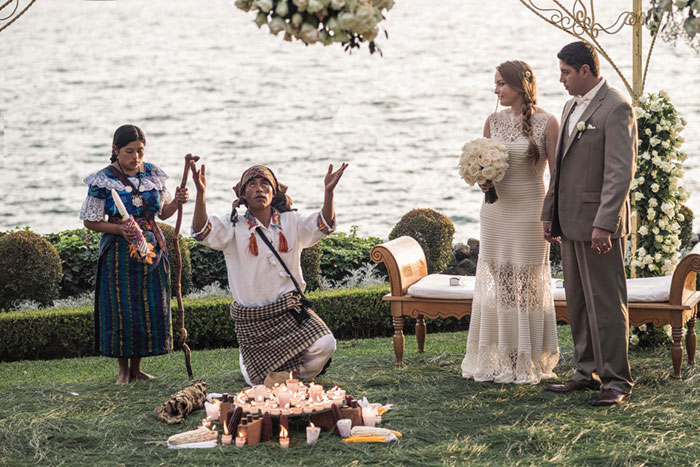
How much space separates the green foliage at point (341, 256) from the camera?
1032 centimetres

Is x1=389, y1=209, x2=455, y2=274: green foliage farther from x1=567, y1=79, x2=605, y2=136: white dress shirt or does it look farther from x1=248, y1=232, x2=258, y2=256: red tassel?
x1=567, y1=79, x2=605, y2=136: white dress shirt

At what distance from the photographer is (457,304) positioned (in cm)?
708

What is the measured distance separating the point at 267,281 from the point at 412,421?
5.18 ft

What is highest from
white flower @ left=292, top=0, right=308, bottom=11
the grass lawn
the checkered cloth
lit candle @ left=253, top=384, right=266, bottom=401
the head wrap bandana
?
white flower @ left=292, top=0, right=308, bottom=11

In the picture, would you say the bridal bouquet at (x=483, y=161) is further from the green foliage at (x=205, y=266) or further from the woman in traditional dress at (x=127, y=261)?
the green foliage at (x=205, y=266)

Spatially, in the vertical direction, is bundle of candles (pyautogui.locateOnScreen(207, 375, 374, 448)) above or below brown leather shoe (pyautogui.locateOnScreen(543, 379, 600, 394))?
above

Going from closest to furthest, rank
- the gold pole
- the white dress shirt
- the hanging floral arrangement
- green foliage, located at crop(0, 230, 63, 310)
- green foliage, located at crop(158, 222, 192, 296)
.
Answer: the white dress shirt
the hanging floral arrangement
the gold pole
green foliage, located at crop(0, 230, 63, 310)
green foliage, located at crop(158, 222, 192, 296)

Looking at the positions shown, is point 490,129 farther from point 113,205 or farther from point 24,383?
point 24,383

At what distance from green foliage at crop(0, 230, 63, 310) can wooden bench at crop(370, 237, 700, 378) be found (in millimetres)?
4036

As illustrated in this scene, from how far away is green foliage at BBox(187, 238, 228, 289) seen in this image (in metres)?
10.2

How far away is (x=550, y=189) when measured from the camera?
5969 mm

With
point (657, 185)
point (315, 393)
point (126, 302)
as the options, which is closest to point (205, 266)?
point (126, 302)

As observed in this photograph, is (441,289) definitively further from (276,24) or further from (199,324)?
(276,24)

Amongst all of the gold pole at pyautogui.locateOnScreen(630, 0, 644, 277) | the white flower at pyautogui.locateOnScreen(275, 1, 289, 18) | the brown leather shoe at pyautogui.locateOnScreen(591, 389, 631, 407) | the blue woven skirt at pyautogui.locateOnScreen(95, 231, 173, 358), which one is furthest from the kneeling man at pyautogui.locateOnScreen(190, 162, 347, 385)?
the gold pole at pyautogui.locateOnScreen(630, 0, 644, 277)
